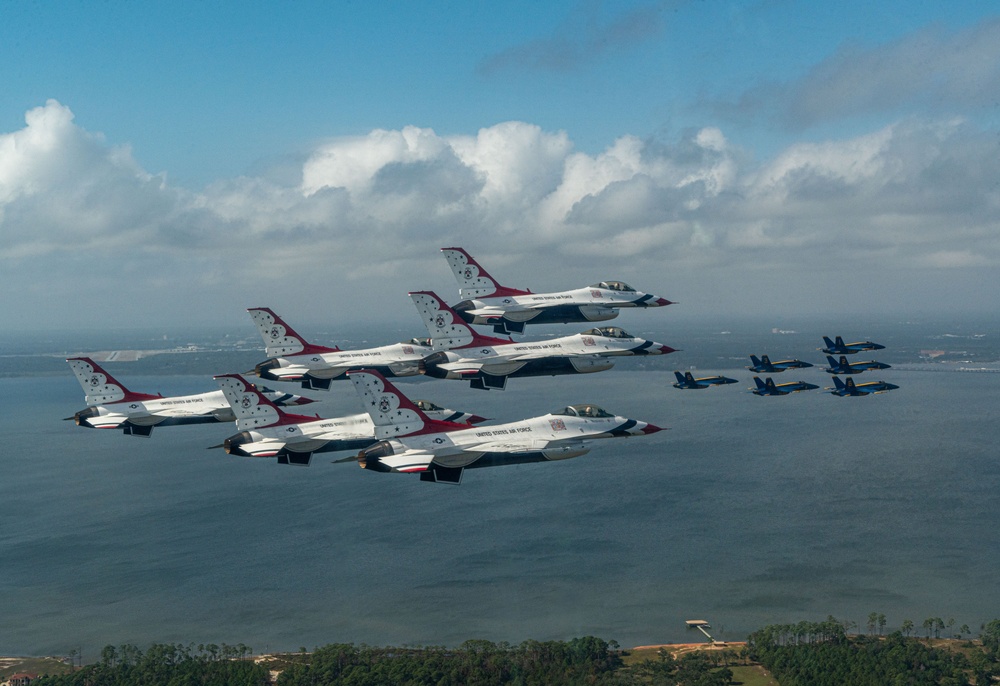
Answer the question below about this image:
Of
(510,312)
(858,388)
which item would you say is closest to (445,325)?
(510,312)

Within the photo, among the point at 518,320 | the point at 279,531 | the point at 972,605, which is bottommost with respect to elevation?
the point at 972,605


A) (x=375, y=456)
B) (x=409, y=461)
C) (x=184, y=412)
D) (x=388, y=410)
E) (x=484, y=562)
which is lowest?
(x=484, y=562)

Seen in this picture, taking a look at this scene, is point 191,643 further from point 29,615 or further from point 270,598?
point 29,615

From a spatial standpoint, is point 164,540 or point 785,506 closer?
point 164,540

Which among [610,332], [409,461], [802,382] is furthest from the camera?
[802,382]

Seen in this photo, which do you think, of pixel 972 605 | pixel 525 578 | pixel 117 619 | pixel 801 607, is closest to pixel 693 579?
pixel 801 607

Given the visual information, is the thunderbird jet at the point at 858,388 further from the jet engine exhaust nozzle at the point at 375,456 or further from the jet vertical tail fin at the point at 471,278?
the jet engine exhaust nozzle at the point at 375,456

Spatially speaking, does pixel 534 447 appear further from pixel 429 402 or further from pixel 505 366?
pixel 429 402
